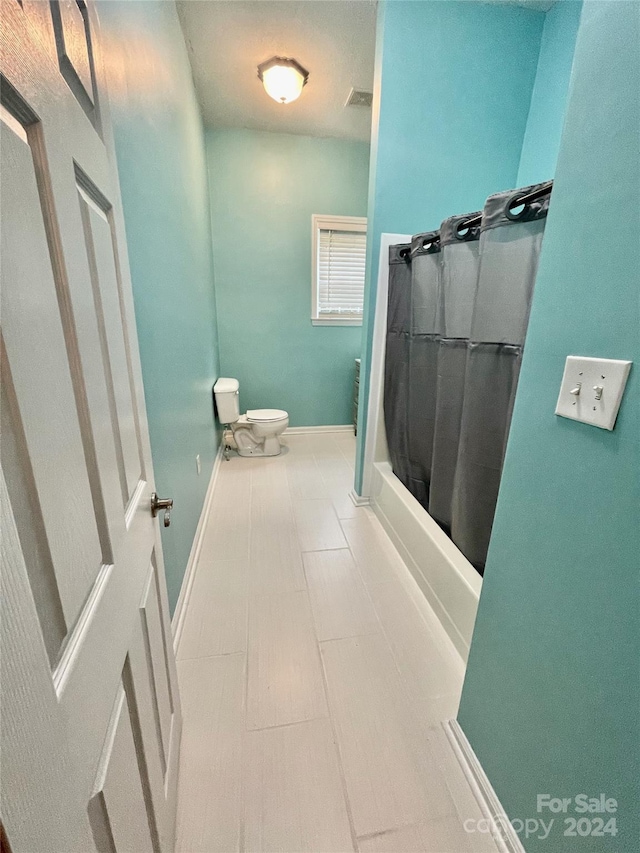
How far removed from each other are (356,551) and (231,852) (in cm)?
125

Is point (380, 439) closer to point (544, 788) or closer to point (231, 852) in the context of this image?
point (544, 788)

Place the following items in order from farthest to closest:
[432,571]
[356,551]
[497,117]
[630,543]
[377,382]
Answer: [377,382], [356,551], [497,117], [432,571], [630,543]

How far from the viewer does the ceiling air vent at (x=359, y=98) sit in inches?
95.0

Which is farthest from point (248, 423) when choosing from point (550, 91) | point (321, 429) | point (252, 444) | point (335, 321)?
point (550, 91)

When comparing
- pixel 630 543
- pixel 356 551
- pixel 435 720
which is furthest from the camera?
pixel 356 551

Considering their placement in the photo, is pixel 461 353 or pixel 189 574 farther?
pixel 189 574

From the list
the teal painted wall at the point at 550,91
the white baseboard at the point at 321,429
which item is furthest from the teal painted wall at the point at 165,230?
the teal painted wall at the point at 550,91

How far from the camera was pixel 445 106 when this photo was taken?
5.87 feet

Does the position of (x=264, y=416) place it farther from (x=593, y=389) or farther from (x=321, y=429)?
(x=593, y=389)

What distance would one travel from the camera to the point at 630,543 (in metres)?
0.58

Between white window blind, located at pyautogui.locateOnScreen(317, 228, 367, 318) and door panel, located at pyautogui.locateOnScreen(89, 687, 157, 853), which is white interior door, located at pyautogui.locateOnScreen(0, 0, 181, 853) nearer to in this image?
door panel, located at pyautogui.locateOnScreen(89, 687, 157, 853)

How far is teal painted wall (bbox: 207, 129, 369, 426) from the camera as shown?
302cm

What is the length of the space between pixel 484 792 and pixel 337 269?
3631 mm

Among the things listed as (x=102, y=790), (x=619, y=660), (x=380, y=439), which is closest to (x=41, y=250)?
(x=102, y=790)
